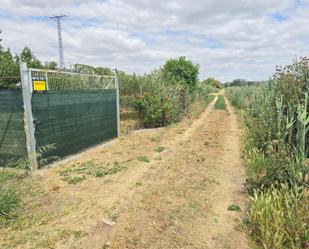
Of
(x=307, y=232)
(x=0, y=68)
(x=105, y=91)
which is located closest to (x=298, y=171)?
(x=307, y=232)

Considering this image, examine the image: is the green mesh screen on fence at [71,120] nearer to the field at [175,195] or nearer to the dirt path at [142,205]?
the field at [175,195]

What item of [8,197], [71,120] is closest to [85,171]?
[71,120]

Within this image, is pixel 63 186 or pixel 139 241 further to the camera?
pixel 63 186

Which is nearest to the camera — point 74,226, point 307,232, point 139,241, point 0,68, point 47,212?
point 307,232

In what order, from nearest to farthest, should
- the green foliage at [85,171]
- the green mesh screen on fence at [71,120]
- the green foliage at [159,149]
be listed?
the green foliage at [85,171], the green mesh screen on fence at [71,120], the green foliage at [159,149]

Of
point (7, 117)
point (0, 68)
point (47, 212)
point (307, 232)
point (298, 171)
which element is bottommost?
point (47, 212)

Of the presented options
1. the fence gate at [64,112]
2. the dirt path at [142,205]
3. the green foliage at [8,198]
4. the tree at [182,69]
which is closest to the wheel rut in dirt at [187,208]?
→ the dirt path at [142,205]

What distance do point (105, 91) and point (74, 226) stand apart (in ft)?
18.2

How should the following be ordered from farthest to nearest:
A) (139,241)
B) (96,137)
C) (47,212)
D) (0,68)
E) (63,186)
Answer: (0,68)
(96,137)
(63,186)
(47,212)
(139,241)

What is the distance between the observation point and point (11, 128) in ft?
19.0

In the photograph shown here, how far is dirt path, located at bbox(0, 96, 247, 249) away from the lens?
128 inches

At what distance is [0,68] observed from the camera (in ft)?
35.2

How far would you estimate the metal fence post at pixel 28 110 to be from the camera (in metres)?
5.48

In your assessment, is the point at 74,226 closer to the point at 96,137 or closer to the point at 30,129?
the point at 30,129
